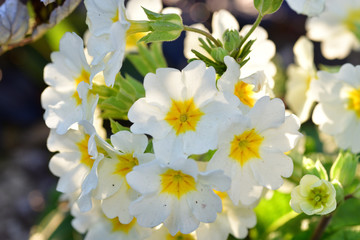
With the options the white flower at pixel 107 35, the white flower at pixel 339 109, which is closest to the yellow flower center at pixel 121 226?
the white flower at pixel 107 35

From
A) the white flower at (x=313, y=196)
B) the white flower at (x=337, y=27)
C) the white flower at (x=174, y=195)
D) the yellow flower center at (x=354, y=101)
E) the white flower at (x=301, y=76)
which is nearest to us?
the white flower at (x=174, y=195)

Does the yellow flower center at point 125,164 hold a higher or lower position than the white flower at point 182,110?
lower

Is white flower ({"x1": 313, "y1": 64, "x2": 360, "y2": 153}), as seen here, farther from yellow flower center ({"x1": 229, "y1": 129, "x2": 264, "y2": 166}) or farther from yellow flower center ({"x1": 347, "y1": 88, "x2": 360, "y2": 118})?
yellow flower center ({"x1": 229, "y1": 129, "x2": 264, "y2": 166})

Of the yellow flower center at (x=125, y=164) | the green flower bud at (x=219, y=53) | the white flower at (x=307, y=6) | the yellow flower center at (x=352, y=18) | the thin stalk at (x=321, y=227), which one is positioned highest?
the white flower at (x=307, y=6)

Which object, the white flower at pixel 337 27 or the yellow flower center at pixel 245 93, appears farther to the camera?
the white flower at pixel 337 27

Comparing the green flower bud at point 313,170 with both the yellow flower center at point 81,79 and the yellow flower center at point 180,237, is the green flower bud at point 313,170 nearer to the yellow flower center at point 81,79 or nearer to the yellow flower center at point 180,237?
the yellow flower center at point 180,237

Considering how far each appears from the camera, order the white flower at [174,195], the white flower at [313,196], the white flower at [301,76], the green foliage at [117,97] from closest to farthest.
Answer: the white flower at [174,195], the white flower at [313,196], the green foliage at [117,97], the white flower at [301,76]
